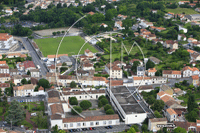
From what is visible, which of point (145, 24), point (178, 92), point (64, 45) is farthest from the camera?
point (145, 24)

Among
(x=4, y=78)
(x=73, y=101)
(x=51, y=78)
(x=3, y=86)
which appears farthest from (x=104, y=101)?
(x=4, y=78)

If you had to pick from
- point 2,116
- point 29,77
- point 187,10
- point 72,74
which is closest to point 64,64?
point 72,74

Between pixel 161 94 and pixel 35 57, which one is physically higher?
pixel 35 57

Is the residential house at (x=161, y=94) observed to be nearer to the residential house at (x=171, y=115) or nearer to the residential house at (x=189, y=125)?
the residential house at (x=171, y=115)

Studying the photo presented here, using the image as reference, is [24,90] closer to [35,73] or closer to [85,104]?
[35,73]

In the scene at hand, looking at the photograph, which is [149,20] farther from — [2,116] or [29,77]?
[2,116]

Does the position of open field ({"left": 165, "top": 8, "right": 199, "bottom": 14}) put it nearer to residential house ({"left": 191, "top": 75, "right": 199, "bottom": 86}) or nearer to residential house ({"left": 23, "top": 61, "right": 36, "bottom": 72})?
residential house ({"left": 191, "top": 75, "right": 199, "bottom": 86})
